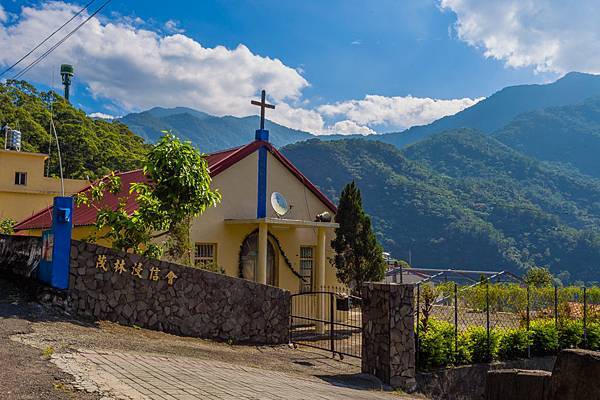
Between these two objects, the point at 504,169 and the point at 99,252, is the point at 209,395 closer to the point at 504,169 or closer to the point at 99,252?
the point at 99,252

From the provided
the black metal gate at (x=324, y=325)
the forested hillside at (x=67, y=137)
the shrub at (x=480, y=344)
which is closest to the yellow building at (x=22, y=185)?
the forested hillside at (x=67, y=137)

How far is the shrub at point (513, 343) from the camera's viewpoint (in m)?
12.3

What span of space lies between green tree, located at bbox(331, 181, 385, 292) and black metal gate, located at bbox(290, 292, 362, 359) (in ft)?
3.48

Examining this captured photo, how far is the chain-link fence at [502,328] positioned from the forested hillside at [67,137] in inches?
1141

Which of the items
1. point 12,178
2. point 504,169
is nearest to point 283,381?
point 12,178

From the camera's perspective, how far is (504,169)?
120m

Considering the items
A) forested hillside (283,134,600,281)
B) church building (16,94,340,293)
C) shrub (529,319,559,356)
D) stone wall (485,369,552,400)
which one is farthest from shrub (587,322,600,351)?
forested hillside (283,134,600,281)

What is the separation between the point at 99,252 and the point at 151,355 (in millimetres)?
2943

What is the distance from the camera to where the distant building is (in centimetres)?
2592

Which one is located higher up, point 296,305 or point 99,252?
point 99,252

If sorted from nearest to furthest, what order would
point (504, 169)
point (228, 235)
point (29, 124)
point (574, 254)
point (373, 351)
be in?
point (373, 351) < point (228, 235) < point (29, 124) < point (574, 254) < point (504, 169)

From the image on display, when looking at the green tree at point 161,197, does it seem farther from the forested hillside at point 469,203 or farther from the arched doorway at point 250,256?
the forested hillside at point 469,203

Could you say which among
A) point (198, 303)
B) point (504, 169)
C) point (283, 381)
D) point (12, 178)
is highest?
point (504, 169)

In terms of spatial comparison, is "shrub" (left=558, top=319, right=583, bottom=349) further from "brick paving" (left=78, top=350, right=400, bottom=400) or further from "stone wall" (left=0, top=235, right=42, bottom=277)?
"stone wall" (left=0, top=235, right=42, bottom=277)
